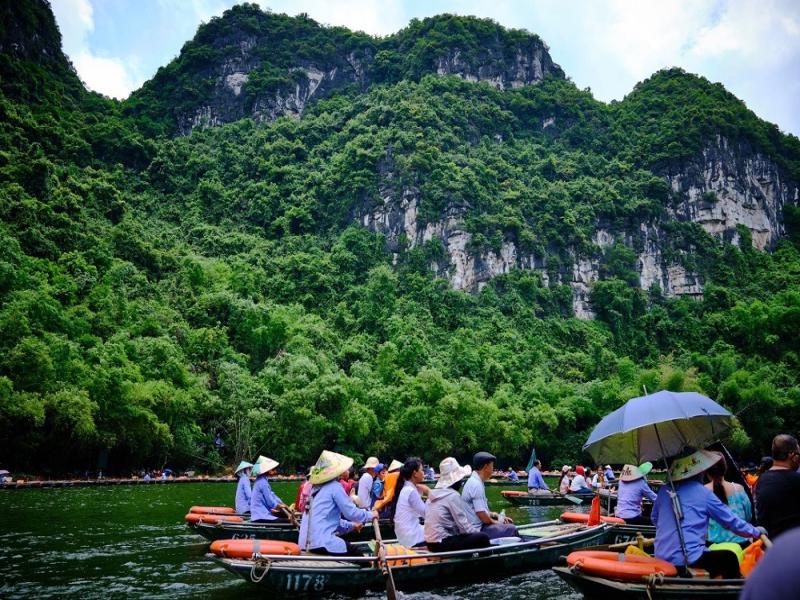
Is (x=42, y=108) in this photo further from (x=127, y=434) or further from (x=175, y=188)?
(x=127, y=434)

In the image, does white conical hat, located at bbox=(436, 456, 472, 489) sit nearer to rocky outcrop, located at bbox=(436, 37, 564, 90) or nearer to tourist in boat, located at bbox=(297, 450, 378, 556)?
tourist in boat, located at bbox=(297, 450, 378, 556)

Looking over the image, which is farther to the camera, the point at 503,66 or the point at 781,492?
the point at 503,66

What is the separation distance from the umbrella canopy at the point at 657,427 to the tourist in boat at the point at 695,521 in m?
0.52

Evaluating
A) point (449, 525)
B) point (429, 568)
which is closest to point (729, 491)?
point (449, 525)

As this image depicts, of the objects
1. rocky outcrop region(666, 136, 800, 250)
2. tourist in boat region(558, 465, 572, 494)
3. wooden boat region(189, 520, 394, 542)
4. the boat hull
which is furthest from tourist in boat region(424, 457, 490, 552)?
rocky outcrop region(666, 136, 800, 250)

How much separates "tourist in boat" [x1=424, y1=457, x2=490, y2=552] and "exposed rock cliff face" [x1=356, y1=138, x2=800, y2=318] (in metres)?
69.8

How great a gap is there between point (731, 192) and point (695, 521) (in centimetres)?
10434

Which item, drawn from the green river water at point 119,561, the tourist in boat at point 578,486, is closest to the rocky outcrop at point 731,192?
the tourist in boat at point 578,486

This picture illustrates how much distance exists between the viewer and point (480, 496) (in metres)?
8.19

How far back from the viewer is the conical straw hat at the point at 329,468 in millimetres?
7578

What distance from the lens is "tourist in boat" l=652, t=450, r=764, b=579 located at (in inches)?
223

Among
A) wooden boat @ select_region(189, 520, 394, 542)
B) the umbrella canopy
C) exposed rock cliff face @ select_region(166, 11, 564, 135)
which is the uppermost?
exposed rock cliff face @ select_region(166, 11, 564, 135)

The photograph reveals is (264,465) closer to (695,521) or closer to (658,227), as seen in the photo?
(695,521)

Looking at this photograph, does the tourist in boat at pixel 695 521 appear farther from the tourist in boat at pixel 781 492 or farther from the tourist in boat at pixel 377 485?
the tourist in boat at pixel 377 485
